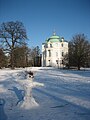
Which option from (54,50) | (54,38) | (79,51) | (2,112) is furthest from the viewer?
(54,38)

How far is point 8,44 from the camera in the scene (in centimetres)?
5509

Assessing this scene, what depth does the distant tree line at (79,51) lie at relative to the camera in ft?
169

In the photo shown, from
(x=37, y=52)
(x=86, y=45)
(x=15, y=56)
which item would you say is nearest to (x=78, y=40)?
(x=86, y=45)

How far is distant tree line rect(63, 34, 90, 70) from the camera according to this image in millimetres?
51375

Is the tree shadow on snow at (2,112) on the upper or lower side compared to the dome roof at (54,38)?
lower

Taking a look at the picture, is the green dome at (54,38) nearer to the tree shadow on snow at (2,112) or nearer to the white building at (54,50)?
the white building at (54,50)

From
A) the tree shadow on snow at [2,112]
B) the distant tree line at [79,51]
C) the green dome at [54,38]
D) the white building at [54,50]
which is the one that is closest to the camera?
the tree shadow on snow at [2,112]

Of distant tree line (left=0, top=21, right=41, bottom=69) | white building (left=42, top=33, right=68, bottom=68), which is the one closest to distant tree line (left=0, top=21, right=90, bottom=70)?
distant tree line (left=0, top=21, right=41, bottom=69)

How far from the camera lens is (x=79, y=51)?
51.7 meters

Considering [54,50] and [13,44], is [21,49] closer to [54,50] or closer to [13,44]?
[13,44]

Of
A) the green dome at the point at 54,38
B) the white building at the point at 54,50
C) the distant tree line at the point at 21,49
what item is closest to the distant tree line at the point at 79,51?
the distant tree line at the point at 21,49

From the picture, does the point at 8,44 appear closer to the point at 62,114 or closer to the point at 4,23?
the point at 4,23

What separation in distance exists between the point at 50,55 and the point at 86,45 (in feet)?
148

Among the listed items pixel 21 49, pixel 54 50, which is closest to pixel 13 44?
pixel 21 49
